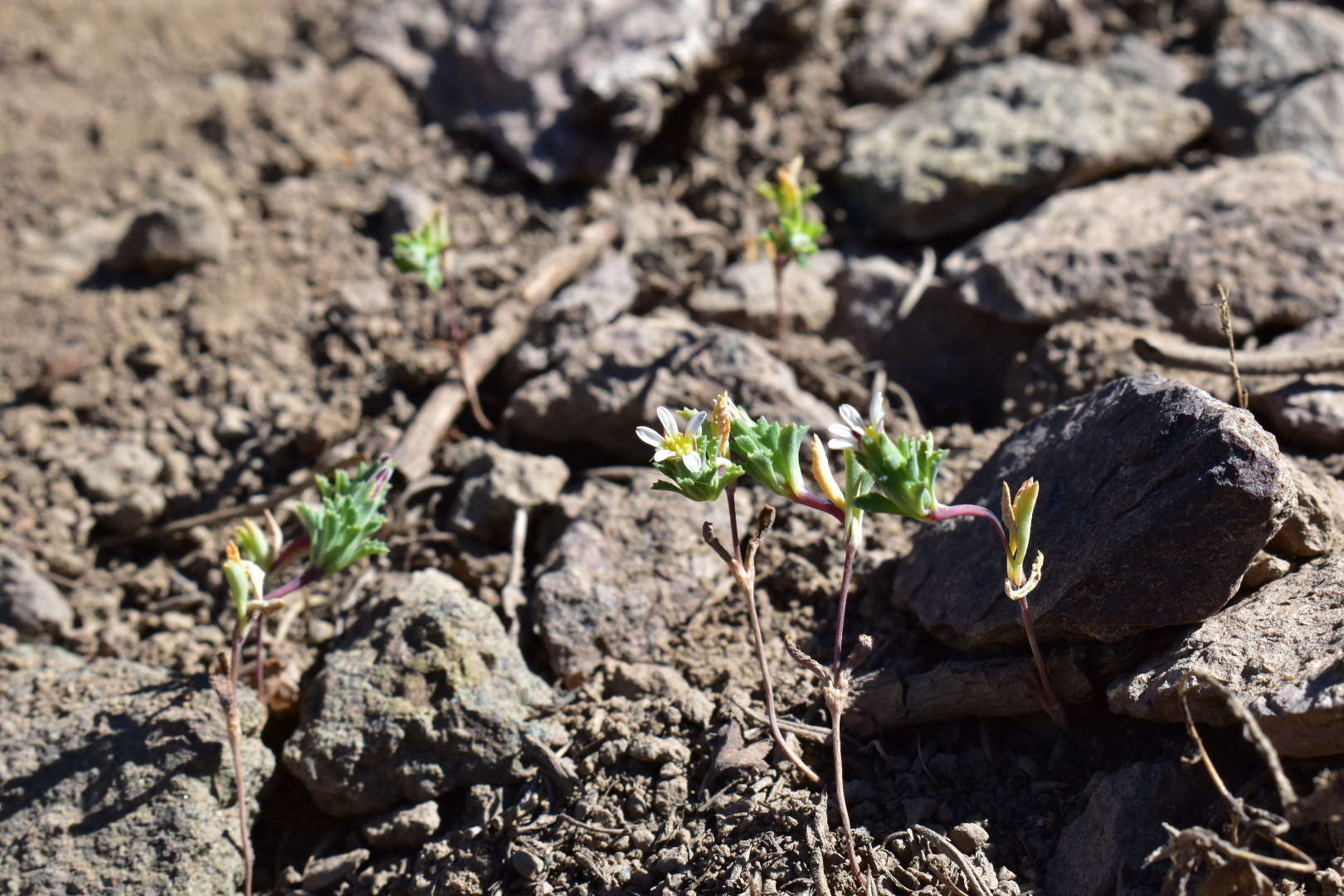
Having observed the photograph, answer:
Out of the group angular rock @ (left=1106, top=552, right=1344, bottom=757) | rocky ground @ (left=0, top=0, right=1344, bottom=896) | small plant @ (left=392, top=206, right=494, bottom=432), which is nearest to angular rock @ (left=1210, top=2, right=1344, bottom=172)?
rocky ground @ (left=0, top=0, right=1344, bottom=896)

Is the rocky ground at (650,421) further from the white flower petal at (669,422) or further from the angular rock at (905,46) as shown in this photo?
the white flower petal at (669,422)

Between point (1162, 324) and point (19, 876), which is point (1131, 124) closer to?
point (1162, 324)

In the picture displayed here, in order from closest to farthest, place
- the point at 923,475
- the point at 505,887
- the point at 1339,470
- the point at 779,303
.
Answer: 1. the point at 923,475
2. the point at 505,887
3. the point at 1339,470
4. the point at 779,303

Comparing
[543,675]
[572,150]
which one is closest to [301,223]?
[572,150]

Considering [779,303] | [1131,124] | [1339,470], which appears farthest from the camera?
[1131,124]

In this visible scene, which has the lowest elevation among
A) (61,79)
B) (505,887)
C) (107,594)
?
(505,887)

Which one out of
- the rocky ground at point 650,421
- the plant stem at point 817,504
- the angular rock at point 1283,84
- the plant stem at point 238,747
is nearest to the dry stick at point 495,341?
the rocky ground at point 650,421

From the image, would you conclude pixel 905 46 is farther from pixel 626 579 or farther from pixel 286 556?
pixel 286 556
